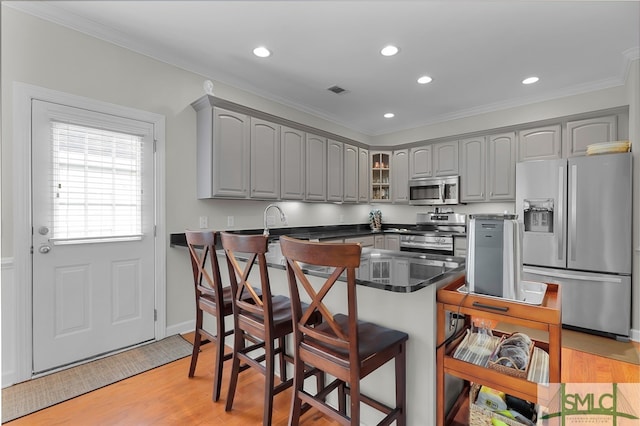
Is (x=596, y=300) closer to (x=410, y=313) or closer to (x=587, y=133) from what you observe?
(x=587, y=133)

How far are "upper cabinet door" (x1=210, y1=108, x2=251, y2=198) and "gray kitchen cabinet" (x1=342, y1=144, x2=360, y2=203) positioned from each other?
1.87 meters

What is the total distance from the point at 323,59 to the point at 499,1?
1.55m

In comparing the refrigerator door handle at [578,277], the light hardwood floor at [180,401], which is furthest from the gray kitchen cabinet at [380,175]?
the light hardwood floor at [180,401]

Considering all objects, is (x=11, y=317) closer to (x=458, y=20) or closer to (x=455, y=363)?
(x=455, y=363)

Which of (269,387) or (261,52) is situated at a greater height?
(261,52)

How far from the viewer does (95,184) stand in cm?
Answer: 265

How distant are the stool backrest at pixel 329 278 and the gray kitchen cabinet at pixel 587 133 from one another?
384 cm

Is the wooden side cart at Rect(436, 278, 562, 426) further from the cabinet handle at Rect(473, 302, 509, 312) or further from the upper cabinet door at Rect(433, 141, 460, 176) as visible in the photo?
the upper cabinet door at Rect(433, 141, 460, 176)

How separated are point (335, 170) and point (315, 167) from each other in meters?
0.46

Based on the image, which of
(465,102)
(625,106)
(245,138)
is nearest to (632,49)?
(625,106)

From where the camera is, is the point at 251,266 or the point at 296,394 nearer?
the point at 296,394

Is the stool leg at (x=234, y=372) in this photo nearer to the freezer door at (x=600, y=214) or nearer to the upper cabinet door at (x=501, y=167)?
the freezer door at (x=600, y=214)

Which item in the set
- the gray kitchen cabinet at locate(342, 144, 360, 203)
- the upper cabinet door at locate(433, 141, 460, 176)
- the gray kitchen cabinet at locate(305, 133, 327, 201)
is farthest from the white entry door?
the upper cabinet door at locate(433, 141, 460, 176)

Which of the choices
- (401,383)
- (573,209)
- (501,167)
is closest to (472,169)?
(501,167)
